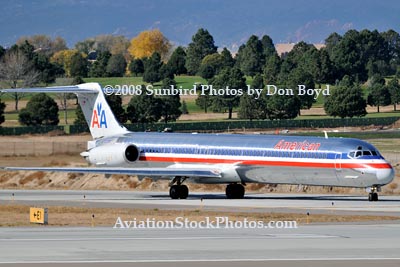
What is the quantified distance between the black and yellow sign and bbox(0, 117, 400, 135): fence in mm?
62836

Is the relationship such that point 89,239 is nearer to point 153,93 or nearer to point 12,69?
point 153,93

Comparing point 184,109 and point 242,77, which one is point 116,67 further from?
point 184,109

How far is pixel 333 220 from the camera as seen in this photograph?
42.2 m

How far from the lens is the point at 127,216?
1761 inches

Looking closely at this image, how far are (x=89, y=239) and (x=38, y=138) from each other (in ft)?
221

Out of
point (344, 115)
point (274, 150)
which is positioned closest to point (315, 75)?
point (344, 115)

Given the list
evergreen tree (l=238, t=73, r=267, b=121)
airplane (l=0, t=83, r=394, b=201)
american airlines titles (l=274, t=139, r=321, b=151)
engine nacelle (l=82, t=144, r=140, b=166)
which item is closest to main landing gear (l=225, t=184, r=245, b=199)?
airplane (l=0, t=83, r=394, b=201)

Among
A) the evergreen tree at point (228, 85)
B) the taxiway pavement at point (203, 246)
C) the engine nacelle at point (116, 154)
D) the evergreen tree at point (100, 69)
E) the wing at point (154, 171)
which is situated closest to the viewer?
the taxiway pavement at point (203, 246)

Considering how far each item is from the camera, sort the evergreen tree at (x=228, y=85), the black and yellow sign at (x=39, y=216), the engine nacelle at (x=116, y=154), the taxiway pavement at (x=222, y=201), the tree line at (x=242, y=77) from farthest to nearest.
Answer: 1. the evergreen tree at (x=228, y=85)
2. the tree line at (x=242, y=77)
3. the engine nacelle at (x=116, y=154)
4. the taxiway pavement at (x=222, y=201)
5. the black and yellow sign at (x=39, y=216)

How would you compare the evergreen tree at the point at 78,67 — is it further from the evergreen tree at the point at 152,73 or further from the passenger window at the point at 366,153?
the passenger window at the point at 366,153

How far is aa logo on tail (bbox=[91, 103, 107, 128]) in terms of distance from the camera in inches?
2472

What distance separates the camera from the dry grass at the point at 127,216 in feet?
138

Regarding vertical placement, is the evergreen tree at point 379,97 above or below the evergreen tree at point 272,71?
below

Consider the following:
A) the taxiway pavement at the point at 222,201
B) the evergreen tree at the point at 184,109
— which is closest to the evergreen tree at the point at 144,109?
the evergreen tree at the point at 184,109
